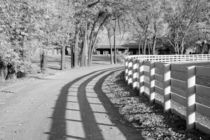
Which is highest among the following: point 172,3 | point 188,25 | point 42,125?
point 172,3

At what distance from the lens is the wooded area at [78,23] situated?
45.5 feet

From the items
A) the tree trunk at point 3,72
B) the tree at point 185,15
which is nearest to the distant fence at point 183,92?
the tree trunk at point 3,72

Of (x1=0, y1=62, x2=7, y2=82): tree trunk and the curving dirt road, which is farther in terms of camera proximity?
(x1=0, y1=62, x2=7, y2=82): tree trunk

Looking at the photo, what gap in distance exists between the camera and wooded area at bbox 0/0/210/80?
45.5ft

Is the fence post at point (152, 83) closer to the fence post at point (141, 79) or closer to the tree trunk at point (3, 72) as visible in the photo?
the fence post at point (141, 79)

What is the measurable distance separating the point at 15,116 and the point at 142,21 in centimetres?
4168

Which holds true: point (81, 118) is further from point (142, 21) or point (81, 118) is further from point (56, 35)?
point (142, 21)

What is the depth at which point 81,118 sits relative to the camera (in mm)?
7680

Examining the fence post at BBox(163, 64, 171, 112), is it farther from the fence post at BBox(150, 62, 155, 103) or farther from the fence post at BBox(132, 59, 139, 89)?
the fence post at BBox(132, 59, 139, 89)

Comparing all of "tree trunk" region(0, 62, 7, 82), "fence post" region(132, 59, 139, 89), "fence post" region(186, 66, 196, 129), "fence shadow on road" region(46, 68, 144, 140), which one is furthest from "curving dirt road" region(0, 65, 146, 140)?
"tree trunk" region(0, 62, 7, 82)

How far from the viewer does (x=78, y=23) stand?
103ft

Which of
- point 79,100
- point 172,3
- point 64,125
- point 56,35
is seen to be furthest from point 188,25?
point 64,125

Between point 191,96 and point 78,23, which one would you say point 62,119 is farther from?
point 78,23

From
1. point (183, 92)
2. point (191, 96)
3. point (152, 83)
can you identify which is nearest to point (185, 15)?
point (152, 83)
